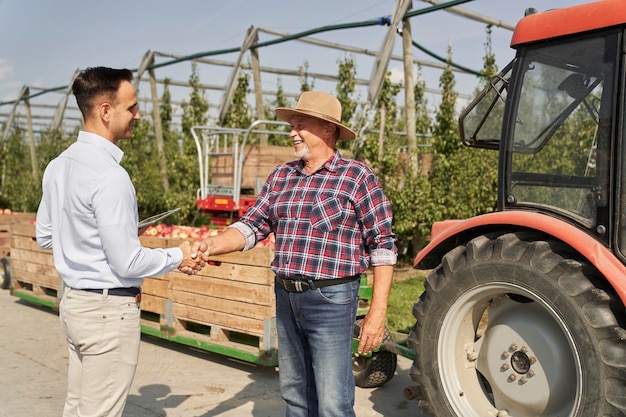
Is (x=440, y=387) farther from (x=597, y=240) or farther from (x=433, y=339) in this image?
(x=597, y=240)

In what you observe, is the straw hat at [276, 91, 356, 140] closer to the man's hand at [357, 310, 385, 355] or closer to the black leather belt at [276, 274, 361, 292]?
the black leather belt at [276, 274, 361, 292]

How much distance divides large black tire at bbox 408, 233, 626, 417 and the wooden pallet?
1.64 metres

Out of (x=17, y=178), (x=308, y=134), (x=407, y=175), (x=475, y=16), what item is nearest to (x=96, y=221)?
(x=308, y=134)

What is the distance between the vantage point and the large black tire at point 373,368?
4.96m

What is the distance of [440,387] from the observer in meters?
3.71

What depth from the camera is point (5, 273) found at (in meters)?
9.69

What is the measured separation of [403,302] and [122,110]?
17.7 feet

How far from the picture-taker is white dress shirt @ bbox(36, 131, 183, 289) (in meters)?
2.59

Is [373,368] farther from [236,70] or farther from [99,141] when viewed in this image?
[236,70]

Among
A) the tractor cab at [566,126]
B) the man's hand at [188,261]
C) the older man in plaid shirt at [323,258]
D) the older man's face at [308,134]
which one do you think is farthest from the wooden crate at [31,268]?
the tractor cab at [566,126]

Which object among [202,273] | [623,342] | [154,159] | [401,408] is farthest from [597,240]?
[154,159]

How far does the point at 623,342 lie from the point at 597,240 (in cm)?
48

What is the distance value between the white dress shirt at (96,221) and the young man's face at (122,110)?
65mm

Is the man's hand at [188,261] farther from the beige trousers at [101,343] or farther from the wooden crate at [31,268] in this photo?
the wooden crate at [31,268]
